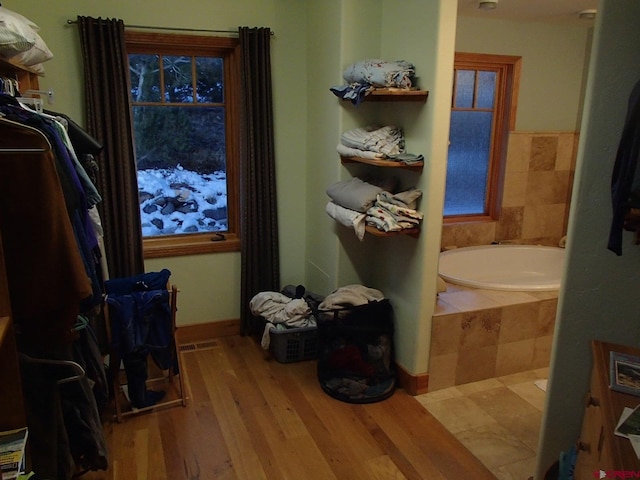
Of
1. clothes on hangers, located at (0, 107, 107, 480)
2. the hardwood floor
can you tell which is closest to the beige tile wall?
the hardwood floor

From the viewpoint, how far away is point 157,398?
8.88ft

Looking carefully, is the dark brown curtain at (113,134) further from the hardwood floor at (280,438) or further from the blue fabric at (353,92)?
the blue fabric at (353,92)

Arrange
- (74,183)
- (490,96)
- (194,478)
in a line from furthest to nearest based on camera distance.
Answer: (490,96) < (194,478) < (74,183)

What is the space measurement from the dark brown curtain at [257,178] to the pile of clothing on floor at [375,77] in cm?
77

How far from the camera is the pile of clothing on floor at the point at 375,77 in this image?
249cm

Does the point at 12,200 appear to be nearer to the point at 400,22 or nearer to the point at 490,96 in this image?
the point at 400,22

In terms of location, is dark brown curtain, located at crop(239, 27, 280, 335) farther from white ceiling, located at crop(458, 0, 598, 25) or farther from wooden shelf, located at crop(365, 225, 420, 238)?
white ceiling, located at crop(458, 0, 598, 25)

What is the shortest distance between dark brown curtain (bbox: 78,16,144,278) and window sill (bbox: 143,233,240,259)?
0.17m

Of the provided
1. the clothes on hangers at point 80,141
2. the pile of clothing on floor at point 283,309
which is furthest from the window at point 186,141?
the clothes on hangers at point 80,141

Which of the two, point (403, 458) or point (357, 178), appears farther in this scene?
point (357, 178)

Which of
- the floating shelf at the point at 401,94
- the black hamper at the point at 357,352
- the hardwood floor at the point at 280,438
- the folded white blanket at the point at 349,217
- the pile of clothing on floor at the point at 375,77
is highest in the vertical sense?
the pile of clothing on floor at the point at 375,77

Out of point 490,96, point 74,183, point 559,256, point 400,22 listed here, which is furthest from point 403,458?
point 490,96

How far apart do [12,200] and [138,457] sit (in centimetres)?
141

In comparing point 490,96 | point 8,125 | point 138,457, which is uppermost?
point 490,96
